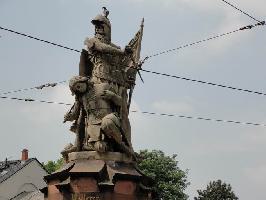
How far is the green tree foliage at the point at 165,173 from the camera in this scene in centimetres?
3972

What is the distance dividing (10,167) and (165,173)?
12.0 m

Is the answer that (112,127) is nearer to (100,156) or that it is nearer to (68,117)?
(100,156)

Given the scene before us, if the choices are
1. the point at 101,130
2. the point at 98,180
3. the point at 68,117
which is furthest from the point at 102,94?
the point at 98,180

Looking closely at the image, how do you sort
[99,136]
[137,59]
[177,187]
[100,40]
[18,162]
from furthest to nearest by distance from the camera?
[18,162] < [177,187] < [137,59] < [100,40] < [99,136]

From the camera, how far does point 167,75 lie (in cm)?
1398

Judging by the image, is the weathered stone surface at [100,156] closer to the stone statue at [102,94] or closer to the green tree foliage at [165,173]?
the stone statue at [102,94]

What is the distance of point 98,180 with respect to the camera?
1212cm

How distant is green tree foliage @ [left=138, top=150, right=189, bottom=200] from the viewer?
3972cm

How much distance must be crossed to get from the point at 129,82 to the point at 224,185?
149 feet

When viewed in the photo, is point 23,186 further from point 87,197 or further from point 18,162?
point 87,197

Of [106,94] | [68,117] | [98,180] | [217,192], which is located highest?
[106,94]

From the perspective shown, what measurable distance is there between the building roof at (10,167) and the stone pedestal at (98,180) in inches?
1144

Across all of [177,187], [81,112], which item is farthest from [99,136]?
[177,187]

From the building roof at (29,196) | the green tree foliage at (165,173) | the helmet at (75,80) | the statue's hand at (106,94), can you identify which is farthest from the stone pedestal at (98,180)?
the green tree foliage at (165,173)
